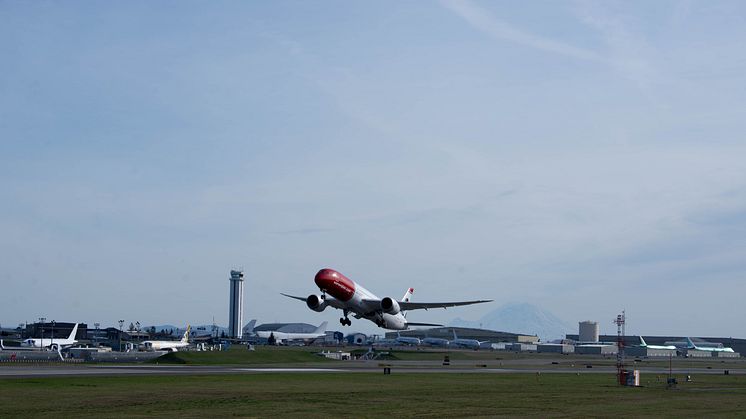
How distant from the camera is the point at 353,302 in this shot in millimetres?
87938

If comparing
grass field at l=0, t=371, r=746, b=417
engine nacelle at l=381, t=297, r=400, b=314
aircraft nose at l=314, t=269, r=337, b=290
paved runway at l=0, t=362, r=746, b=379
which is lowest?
paved runway at l=0, t=362, r=746, b=379

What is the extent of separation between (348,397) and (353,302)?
3488cm

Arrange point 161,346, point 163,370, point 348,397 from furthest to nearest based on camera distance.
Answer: point 161,346 → point 163,370 → point 348,397

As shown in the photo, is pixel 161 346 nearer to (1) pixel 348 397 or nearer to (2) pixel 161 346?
(2) pixel 161 346

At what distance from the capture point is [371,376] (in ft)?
260

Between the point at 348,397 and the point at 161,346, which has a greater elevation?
the point at 348,397

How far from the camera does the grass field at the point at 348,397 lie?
4331 centimetres

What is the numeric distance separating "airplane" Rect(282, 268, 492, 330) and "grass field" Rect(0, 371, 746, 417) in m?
11.4

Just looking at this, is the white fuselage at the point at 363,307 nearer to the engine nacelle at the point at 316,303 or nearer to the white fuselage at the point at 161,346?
the engine nacelle at the point at 316,303

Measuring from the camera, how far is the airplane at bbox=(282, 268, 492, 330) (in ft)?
275

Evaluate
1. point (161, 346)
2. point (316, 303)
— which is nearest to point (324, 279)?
point (316, 303)

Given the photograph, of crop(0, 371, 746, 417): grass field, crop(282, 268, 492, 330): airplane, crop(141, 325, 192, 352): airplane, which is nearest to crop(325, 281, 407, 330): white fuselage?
crop(282, 268, 492, 330): airplane

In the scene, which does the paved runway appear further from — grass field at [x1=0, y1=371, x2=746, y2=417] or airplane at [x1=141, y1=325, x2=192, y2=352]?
airplane at [x1=141, y1=325, x2=192, y2=352]

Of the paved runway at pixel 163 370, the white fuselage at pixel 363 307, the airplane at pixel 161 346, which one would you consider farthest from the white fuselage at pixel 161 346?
the white fuselage at pixel 363 307
